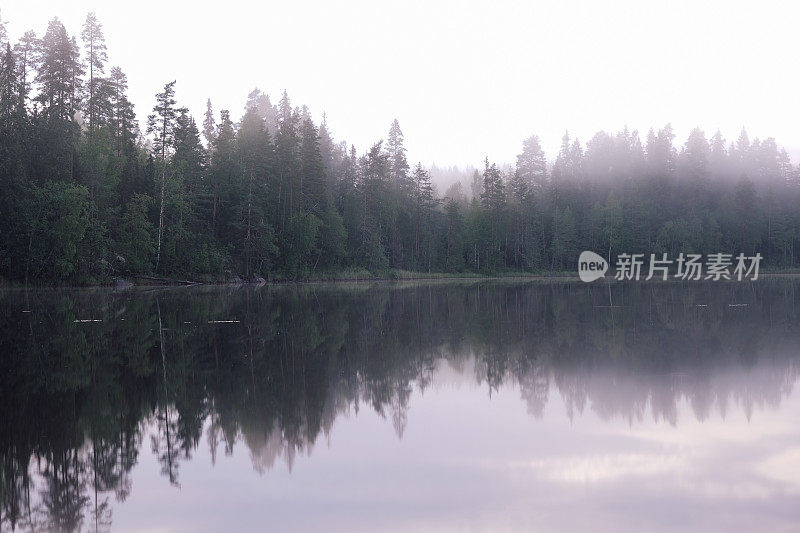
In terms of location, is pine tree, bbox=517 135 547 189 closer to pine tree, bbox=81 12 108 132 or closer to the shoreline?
the shoreline

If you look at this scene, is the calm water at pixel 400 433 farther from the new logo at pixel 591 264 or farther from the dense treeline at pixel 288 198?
the new logo at pixel 591 264

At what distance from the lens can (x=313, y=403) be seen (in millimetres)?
9422

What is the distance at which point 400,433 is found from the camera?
794 cm

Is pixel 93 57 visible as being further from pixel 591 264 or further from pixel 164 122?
pixel 591 264

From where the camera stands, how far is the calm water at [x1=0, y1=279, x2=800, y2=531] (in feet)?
18.0

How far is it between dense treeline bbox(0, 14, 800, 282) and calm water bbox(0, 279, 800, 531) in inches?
1210

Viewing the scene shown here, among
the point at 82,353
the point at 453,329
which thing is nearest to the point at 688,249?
the point at 453,329

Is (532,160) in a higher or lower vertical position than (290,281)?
higher

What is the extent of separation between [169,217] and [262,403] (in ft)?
163

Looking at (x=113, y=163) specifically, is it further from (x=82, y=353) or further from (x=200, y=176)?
(x=82, y=353)

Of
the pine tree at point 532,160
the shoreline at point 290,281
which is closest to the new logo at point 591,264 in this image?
the shoreline at point 290,281

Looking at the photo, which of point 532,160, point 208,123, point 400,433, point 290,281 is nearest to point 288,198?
point 290,281

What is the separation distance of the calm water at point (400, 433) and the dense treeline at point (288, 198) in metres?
30.7

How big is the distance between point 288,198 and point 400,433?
200 ft
